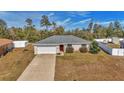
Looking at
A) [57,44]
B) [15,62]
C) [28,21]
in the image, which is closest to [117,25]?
[57,44]

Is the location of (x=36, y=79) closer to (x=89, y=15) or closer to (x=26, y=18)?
(x=26, y=18)

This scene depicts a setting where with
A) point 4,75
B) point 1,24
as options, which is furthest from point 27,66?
point 1,24

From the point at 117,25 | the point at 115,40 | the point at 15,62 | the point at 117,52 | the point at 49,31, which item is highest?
the point at 117,25

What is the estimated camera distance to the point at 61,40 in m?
11.9

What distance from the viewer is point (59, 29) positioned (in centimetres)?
1145

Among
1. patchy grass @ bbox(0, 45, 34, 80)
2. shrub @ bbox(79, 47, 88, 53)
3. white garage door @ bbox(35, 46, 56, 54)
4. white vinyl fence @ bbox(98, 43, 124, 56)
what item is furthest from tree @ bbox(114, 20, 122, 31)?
patchy grass @ bbox(0, 45, 34, 80)

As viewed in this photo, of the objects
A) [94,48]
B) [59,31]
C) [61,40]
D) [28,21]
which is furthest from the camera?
[61,40]

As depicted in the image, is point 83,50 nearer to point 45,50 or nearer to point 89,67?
point 89,67

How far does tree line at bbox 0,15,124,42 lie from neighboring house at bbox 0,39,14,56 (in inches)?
7.1

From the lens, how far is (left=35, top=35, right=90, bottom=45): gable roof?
1171cm

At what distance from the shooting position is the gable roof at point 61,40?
1171 centimetres

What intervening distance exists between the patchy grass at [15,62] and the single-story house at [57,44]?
39 centimetres

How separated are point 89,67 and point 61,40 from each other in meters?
1.63

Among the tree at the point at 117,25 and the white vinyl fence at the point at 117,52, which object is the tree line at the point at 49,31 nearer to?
the tree at the point at 117,25
